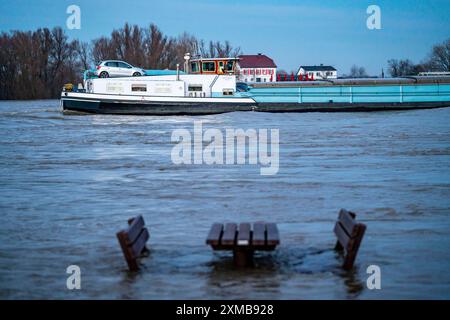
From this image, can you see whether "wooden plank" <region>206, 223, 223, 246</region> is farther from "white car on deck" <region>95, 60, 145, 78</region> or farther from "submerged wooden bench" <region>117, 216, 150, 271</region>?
"white car on deck" <region>95, 60, 145, 78</region>

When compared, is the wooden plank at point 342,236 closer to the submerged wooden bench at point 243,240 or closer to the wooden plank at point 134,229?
the submerged wooden bench at point 243,240

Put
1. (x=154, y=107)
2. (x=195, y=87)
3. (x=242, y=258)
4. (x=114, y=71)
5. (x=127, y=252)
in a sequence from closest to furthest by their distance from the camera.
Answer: (x=127, y=252) → (x=242, y=258) → (x=154, y=107) → (x=195, y=87) → (x=114, y=71)

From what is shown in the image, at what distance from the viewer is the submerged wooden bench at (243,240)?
6.82 metres

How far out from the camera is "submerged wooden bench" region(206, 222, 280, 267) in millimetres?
6824

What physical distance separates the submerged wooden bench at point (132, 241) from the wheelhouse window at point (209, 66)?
109 feet

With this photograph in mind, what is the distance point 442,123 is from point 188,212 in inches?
978

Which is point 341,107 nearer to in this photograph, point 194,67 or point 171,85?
point 194,67

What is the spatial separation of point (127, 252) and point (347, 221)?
2278mm

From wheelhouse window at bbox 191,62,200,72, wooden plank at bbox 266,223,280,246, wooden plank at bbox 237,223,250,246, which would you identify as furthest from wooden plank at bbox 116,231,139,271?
wheelhouse window at bbox 191,62,200,72

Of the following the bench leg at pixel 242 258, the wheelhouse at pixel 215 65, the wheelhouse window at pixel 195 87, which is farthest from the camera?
the wheelhouse window at pixel 195 87

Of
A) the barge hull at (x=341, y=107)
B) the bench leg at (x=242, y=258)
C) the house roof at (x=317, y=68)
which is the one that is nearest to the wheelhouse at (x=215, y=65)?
the barge hull at (x=341, y=107)

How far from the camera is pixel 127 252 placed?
693cm

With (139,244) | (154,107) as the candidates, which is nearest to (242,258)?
(139,244)

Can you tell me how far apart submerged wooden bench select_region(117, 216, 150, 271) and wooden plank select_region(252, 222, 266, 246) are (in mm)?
1179
